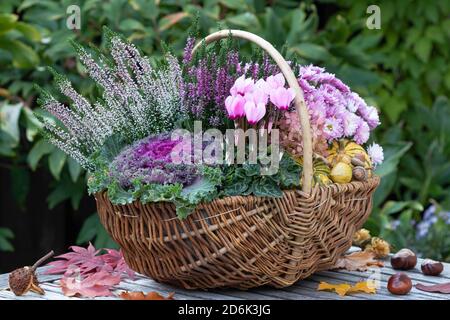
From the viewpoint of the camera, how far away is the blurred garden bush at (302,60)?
3105 millimetres

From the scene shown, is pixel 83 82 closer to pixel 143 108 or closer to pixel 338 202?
pixel 143 108

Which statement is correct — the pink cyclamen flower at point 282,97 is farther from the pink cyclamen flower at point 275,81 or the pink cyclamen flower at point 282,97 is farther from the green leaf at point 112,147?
the green leaf at point 112,147

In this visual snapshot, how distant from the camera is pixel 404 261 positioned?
2.05m

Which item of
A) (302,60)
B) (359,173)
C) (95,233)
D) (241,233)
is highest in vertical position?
(302,60)

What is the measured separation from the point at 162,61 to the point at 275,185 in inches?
18.3

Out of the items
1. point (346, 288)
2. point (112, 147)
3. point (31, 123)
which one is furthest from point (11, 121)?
point (346, 288)

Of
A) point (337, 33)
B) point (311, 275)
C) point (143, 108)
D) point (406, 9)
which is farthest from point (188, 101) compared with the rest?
point (406, 9)

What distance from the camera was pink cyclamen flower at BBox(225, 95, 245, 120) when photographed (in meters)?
1.66

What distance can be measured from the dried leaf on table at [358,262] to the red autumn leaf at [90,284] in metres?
0.59

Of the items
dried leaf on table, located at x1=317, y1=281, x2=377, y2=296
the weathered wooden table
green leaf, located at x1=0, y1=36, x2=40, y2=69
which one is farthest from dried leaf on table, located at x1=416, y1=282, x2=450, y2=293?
green leaf, located at x1=0, y1=36, x2=40, y2=69

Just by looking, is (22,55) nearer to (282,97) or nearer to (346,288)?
(282,97)

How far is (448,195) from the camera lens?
11.6 feet

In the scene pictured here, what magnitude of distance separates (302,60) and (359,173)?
1.09 m

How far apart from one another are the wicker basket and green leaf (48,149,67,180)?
1278 mm
